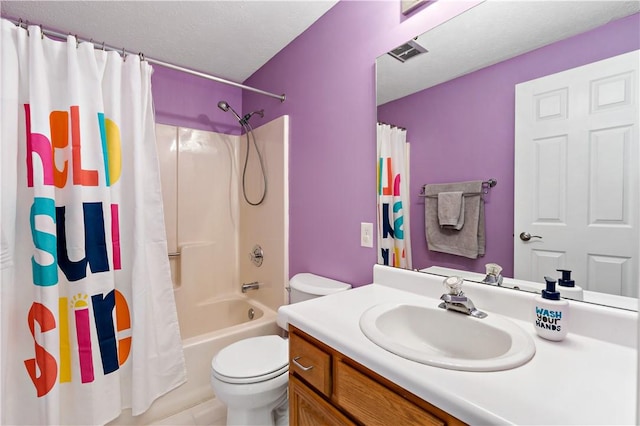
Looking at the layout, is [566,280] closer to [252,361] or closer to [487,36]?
[487,36]

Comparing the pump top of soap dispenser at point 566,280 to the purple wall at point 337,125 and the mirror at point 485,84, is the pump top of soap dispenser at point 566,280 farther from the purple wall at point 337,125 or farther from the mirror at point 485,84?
the purple wall at point 337,125

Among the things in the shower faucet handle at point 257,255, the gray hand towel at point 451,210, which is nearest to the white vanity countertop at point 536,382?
the gray hand towel at point 451,210

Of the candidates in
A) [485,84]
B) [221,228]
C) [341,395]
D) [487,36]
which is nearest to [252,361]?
[341,395]

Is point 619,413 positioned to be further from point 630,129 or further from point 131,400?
A: point 131,400

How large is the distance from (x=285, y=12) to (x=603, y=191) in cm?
163

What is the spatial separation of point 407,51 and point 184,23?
1.31 meters

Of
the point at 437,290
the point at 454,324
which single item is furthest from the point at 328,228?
the point at 454,324

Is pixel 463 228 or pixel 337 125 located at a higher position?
pixel 337 125

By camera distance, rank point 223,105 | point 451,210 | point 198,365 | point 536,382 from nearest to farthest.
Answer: point 536,382 → point 451,210 → point 198,365 → point 223,105

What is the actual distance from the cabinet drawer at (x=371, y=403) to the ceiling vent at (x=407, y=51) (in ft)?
3.96

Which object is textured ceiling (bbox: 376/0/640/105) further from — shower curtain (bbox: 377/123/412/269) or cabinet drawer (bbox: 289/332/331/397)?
cabinet drawer (bbox: 289/332/331/397)

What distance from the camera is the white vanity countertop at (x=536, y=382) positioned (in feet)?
1.57

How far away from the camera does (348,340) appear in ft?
2.42

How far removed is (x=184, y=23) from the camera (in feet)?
5.40
